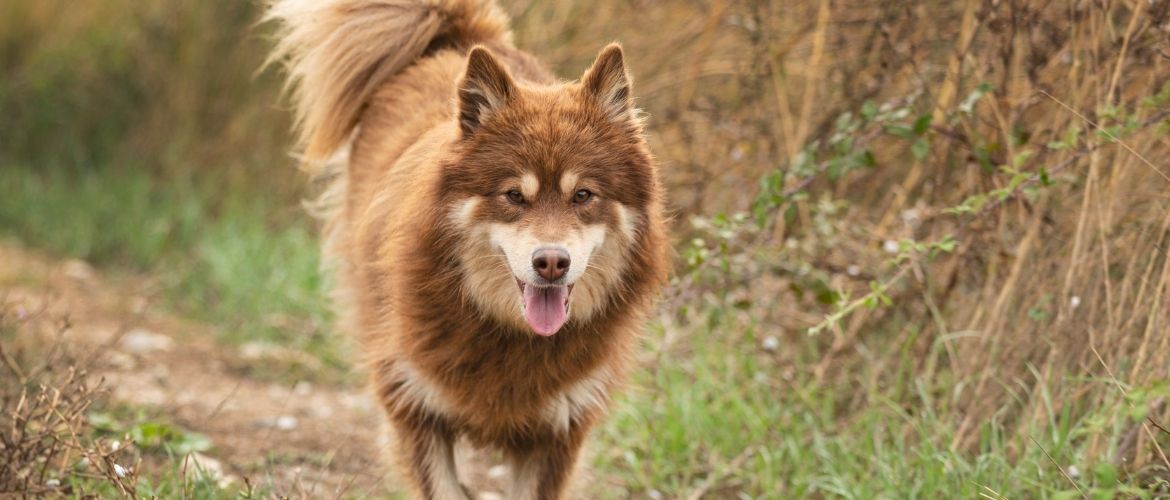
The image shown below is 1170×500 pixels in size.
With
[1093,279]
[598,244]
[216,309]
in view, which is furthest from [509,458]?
[216,309]

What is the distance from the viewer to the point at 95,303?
7016 millimetres

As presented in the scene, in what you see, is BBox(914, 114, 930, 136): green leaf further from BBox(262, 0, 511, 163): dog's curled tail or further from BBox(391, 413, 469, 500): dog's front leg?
BBox(391, 413, 469, 500): dog's front leg

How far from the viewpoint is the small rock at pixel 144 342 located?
632 centimetres

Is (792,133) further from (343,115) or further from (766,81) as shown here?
(343,115)

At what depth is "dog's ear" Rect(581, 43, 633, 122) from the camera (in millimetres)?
3809

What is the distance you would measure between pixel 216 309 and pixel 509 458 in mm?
3537

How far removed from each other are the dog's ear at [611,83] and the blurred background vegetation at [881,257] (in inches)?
31.9

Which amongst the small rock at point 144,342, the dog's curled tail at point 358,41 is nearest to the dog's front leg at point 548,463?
the dog's curled tail at point 358,41

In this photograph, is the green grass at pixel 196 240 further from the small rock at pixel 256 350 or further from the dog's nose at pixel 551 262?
the dog's nose at pixel 551 262

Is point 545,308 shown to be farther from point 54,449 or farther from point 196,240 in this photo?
point 196,240

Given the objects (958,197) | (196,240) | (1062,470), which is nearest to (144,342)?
(196,240)

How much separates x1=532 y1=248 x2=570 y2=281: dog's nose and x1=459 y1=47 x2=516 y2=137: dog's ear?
51 cm

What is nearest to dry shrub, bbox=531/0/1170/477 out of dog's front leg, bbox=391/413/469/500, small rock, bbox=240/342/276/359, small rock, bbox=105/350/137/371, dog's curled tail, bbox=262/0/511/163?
dog's front leg, bbox=391/413/469/500

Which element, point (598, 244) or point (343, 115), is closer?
point (598, 244)
